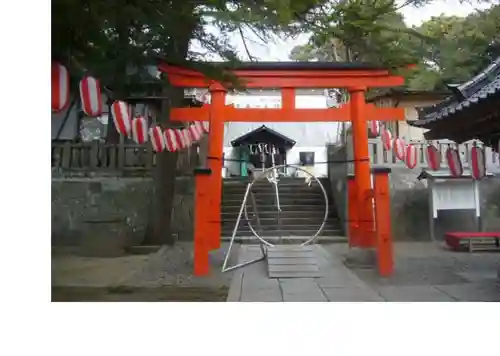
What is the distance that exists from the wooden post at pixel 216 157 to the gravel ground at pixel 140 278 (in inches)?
4.7

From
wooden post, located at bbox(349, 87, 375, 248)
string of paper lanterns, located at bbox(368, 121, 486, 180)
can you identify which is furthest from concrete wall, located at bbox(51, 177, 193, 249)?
string of paper lanterns, located at bbox(368, 121, 486, 180)

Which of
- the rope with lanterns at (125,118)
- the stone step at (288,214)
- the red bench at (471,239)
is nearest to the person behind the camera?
the rope with lanterns at (125,118)

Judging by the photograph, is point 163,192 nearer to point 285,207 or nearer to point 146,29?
point 285,207

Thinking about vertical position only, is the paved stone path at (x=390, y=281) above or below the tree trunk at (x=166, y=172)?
below

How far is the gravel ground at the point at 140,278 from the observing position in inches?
104

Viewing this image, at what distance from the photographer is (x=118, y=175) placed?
2773 millimetres

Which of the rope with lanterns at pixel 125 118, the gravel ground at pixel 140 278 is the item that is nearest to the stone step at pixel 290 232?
the gravel ground at pixel 140 278

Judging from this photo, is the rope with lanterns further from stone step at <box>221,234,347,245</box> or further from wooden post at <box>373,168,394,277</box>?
wooden post at <box>373,168,394,277</box>

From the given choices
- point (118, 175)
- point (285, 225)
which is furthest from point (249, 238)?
point (118, 175)

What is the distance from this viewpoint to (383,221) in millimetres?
2717

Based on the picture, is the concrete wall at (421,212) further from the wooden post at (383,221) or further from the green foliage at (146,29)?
the green foliage at (146,29)

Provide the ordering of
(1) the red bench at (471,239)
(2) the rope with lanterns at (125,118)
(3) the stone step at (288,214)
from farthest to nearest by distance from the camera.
→ (3) the stone step at (288,214), (1) the red bench at (471,239), (2) the rope with lanterns at (125,118)

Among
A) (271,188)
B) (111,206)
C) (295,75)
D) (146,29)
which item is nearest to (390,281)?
(271,188)

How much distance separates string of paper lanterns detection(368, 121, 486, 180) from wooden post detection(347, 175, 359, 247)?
0.99 ft
